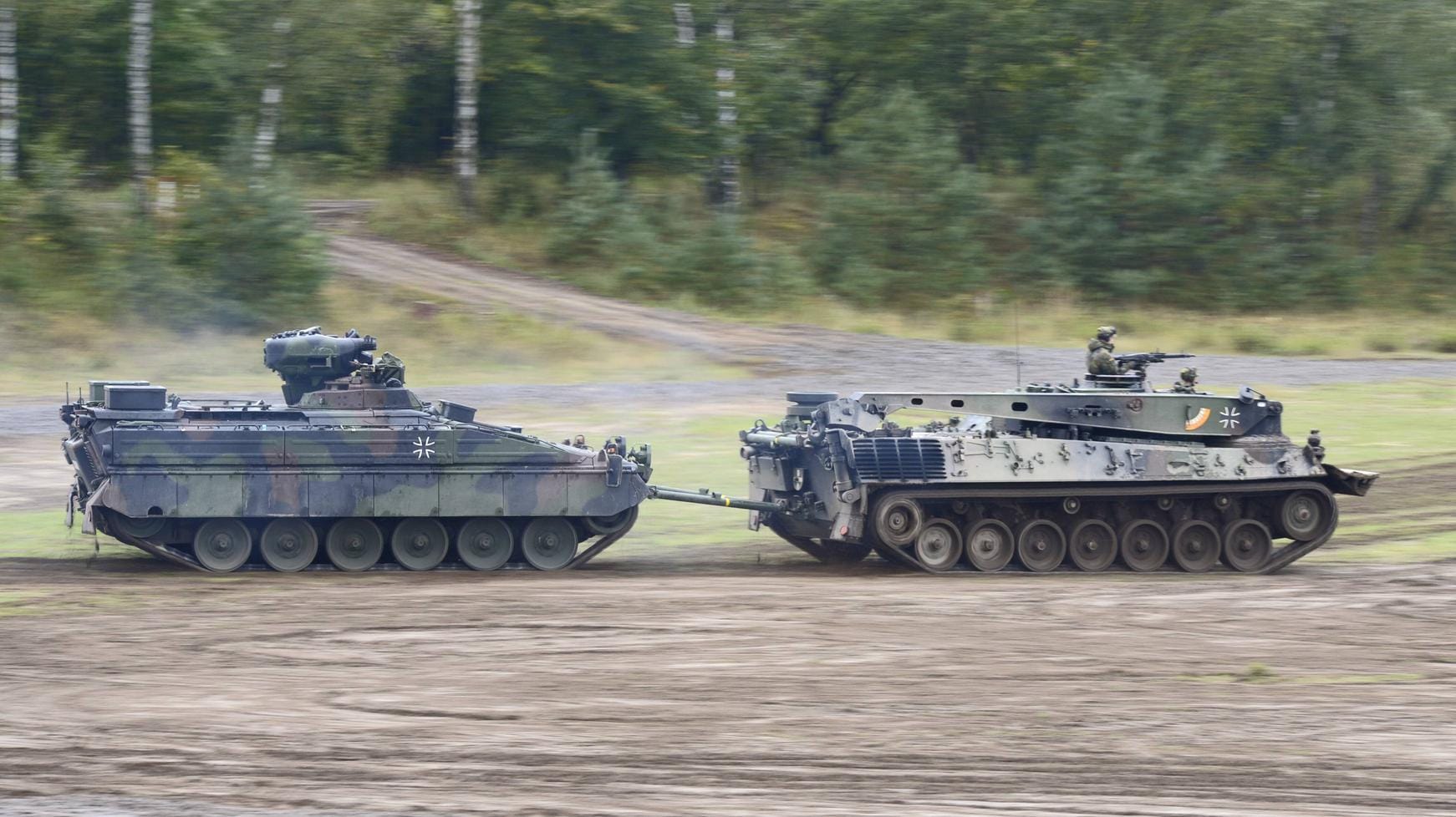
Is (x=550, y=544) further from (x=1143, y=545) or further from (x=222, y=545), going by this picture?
(x=1143, y=545)

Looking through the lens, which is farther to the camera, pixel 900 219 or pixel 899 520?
pixel 900 219

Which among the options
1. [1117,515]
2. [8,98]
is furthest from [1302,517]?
[8,98]

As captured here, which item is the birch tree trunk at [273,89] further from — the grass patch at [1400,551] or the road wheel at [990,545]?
the grass patch at [1400,551]

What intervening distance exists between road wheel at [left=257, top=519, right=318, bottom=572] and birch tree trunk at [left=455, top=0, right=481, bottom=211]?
22956 millimetres

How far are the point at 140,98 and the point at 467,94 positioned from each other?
7846mm

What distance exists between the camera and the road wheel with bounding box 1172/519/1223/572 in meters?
18.1

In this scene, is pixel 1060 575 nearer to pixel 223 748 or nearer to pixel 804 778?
pixel 804 778

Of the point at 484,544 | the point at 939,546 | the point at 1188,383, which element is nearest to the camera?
the point at 484,544

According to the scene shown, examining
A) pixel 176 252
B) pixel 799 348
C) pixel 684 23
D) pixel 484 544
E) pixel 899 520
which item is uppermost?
pixel 684 23

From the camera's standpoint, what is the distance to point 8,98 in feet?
110

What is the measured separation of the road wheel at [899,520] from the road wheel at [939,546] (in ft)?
0.44

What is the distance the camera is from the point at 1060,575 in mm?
17609

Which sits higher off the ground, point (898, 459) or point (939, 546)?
point (898, 459)

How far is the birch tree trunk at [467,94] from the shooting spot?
125ft
